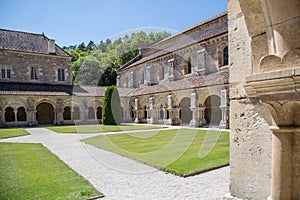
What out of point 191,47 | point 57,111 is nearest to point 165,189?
point 191,47

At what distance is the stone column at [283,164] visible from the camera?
1.60 metres

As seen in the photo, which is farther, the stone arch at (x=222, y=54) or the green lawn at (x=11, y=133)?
the stone arch at (x=222, y=54)

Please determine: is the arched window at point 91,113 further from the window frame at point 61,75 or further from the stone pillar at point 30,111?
the stone pillar at point 30,111

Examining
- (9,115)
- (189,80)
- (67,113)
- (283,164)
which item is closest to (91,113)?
(67,113)

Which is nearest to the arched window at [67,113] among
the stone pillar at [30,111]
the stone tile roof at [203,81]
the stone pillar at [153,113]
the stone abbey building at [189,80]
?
the stone pillar at [30,111]

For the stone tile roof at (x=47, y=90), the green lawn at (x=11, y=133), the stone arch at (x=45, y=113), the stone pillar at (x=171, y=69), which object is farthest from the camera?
the stone arch at (x=45, y=113)

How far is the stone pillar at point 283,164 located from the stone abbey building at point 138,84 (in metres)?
15.1

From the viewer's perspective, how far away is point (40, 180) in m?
4.88

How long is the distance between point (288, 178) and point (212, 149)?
21.0ft

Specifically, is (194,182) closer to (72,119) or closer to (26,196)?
(26,196)

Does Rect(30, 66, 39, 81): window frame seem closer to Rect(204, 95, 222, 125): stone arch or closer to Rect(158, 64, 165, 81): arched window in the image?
Rect(158, 64, 165, 81): arched window

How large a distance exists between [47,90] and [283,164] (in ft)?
84.8

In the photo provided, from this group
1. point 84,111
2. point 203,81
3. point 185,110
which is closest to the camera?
point 203,81

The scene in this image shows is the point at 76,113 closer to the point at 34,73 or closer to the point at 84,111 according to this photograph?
the point at 84,111
